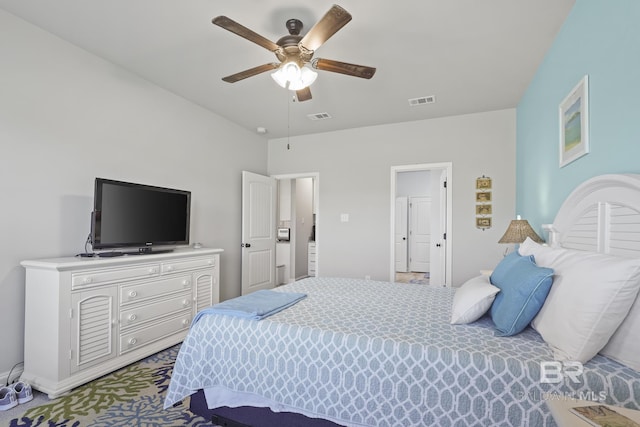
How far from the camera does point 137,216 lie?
2.95 metres

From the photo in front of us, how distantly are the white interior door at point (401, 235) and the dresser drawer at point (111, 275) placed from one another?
5.88 meters

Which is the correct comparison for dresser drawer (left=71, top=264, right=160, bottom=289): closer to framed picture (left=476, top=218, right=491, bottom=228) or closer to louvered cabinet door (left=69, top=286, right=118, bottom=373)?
louvered cabinet door (left=69, top=286, right=118, bottom=373)

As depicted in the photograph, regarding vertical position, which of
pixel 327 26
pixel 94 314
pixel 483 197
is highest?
pixel 327 26

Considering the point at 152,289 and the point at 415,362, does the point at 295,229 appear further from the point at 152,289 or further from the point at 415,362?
the point at 415,362

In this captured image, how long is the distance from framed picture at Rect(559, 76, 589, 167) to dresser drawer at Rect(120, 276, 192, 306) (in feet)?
11.2

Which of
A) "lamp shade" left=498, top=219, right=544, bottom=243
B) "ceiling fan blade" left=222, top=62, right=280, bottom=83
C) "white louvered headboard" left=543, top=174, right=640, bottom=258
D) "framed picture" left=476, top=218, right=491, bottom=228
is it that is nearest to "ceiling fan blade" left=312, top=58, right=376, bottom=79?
"ceiling fan blade" left=222, top=62, right=280, bottom=83

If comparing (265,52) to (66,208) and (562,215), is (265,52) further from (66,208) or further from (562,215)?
(562,215)

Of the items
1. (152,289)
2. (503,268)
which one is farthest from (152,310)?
(503,268)

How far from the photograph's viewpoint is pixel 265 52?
2756 millimetres

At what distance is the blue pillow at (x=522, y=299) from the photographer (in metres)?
1.46

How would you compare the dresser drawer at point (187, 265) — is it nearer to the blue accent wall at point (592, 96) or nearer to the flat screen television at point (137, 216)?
the flat screen television at point (137, 216)

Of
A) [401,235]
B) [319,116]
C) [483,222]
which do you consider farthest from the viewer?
[401,235]

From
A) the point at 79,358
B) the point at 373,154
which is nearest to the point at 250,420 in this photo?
the point at 79,358

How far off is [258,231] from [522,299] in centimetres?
398
